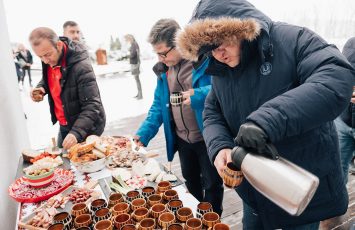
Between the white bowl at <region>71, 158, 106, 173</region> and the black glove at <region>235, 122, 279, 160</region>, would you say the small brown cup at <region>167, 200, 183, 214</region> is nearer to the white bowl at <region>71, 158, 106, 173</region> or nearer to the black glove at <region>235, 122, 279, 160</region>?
the black glove at <region>235, 122, 279, 160</region>

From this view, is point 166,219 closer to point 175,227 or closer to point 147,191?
point 175,227

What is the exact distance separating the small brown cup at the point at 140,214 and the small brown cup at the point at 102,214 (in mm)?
110

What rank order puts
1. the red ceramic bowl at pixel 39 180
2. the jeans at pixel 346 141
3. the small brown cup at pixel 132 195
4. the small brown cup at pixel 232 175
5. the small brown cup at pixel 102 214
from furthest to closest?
the jeans at pixel 346 141 < the red ceramic bowl at pixel 39 180 < the small brown cup at pixel 132 195 < the small brown cup at pixel 102 214 < the small brown cup at pixel 232 175

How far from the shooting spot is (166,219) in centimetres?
99

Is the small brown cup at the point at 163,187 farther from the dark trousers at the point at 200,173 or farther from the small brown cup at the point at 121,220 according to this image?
the dark trousers at the point at 200,173

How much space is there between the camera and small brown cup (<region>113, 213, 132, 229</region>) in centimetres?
98

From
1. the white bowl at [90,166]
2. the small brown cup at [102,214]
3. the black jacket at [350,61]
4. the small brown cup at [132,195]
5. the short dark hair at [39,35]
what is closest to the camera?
the small brown cup at [102,214]

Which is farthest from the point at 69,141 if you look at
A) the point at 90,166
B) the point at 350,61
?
the point at 350,61

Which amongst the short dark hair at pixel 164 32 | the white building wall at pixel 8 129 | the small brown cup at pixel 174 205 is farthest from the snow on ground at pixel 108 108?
the small brown cup at pixel 174 205

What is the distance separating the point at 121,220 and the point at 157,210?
0.14m

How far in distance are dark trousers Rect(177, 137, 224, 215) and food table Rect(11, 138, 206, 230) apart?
456 mm

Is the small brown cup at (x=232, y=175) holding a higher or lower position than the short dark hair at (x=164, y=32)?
lower

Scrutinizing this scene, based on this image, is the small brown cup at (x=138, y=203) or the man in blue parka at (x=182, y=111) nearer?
the small brown cup at (x=138, y=203)

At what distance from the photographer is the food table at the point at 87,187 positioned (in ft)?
3.87
